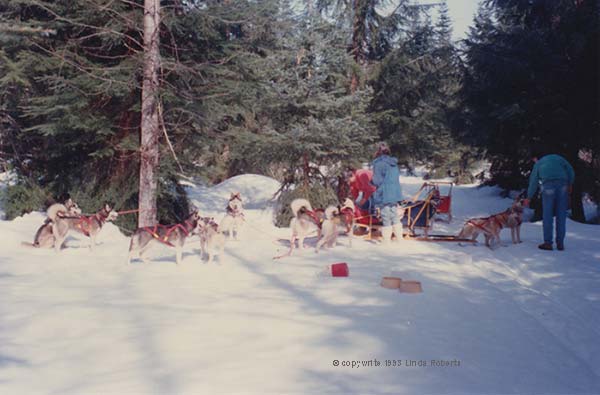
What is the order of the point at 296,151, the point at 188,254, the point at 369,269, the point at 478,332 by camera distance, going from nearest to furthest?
the point at 478,332 → the point at 369,269 → the point at 188,254 → the point at 296,151

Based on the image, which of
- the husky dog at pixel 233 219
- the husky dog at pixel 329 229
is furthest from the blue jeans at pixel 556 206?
the husky dog at pixel 233 219

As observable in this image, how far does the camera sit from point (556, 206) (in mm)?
7980

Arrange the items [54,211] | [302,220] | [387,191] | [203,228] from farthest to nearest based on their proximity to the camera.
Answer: [387,191] < [302,220] < [54,211] < [203,228]

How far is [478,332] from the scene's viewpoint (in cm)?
386

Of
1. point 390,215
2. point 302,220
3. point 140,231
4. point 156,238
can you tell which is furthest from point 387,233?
point 140,231

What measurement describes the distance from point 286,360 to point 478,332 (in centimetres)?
187

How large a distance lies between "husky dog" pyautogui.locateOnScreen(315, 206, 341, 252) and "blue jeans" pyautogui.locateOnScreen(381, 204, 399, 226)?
96cm

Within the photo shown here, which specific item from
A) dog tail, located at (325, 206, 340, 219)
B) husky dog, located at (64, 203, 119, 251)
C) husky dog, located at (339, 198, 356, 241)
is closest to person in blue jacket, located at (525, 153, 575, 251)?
husky dog, located at (339, 198, 356, 241)

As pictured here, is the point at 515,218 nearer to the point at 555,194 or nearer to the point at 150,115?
the point at 555,194

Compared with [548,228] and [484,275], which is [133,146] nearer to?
[484,275]

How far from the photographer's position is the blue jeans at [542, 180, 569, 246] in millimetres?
7832

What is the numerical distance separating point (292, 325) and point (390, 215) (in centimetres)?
525

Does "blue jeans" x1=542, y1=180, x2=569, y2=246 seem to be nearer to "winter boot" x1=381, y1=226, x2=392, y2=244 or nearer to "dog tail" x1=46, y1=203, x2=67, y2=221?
"winter boot" x1=381, y1=226, x2=392, y2=244

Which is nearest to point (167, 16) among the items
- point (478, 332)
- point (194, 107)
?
point (194, 107)
